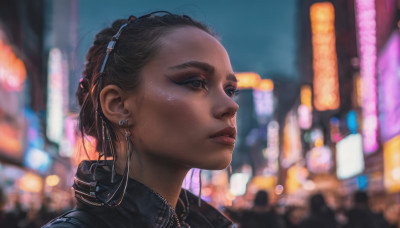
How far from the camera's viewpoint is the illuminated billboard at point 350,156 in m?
30.6

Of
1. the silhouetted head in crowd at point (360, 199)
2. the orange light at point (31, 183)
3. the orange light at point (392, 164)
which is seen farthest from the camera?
the orange light at point (31, 183)

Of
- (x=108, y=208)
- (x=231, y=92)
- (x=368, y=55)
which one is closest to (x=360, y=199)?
(x=231, y=92)

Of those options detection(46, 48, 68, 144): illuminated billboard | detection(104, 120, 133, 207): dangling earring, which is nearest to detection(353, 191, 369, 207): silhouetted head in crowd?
detection(104, 120, 133, 207): dangling earring

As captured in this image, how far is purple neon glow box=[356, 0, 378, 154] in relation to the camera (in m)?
23.1

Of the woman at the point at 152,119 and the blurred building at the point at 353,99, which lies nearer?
the woman at the point at 152,119

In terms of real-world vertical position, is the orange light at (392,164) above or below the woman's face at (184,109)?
below

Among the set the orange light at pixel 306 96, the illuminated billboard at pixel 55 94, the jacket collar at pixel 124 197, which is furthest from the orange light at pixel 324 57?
the jacket collar at pixel 124 197

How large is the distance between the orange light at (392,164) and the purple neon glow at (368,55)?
1.79 metres

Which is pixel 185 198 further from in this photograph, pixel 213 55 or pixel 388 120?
pixel 388 120

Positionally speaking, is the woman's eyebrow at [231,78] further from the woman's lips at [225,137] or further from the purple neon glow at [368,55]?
the purple neon glow at [368,55]

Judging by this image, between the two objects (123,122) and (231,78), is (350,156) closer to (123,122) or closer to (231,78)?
(231,78)

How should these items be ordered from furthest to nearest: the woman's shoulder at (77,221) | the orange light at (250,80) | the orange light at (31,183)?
the orange light at (250,80) < the orange light at (31,183) < the woman's shoulder at (77,221)

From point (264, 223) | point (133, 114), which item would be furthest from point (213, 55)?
point (264, 223)

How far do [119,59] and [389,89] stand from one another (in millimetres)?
20371
